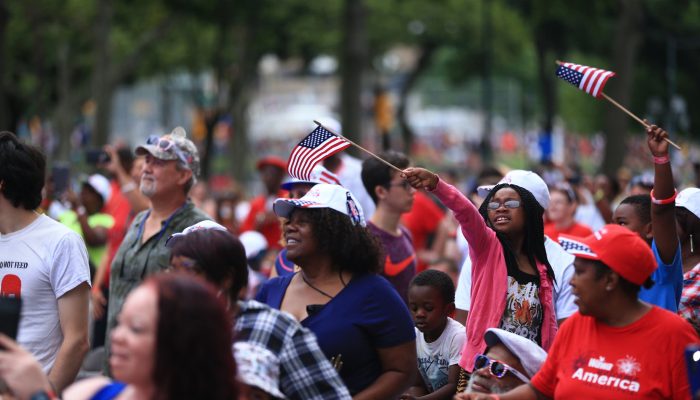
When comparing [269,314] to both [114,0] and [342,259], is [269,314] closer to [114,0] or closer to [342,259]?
[342,259]

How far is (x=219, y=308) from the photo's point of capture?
12.4 ft

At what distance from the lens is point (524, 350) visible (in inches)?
213

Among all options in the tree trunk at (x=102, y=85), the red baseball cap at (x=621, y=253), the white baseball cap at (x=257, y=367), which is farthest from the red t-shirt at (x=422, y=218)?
the tree trunk at (x=102, y=85)

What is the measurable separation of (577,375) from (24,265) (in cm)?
245

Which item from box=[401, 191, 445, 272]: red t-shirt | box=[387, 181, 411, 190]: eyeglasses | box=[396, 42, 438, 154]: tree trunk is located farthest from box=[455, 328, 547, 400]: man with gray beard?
box=[396, 42, 438, 154]: tree trunk

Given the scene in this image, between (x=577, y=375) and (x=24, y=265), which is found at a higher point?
(x=577, y=375)

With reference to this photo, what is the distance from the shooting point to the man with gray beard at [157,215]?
23.7 feet

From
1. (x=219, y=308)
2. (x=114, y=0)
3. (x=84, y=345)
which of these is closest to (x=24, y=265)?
(x=84, y=345)

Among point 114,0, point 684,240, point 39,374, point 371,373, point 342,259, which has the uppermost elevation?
point 114,0

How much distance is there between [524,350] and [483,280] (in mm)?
898

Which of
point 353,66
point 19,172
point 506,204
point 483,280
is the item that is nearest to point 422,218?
point 506,204

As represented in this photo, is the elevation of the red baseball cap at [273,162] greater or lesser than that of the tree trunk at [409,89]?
lesser

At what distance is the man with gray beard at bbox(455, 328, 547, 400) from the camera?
17.5 ft

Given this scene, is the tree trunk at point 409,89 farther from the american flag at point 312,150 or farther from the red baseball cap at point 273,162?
the american flag at point 312,150
